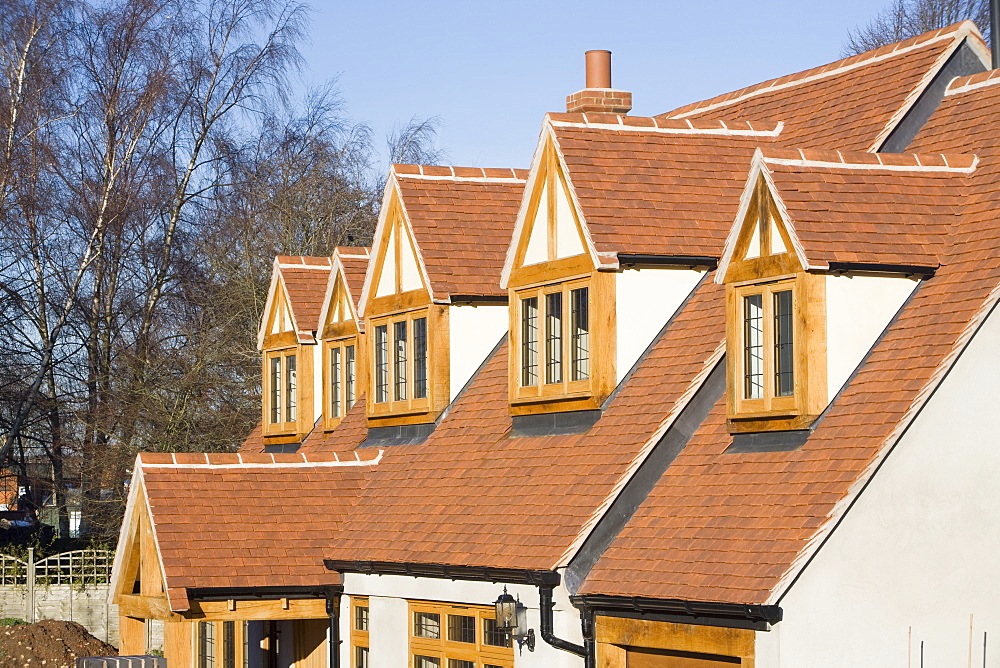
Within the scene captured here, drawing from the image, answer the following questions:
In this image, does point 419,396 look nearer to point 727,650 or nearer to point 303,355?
point 303,355

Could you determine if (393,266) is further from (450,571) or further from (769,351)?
(769,351)

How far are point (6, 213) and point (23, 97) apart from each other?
337 cm

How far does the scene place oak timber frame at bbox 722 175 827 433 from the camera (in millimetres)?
12719

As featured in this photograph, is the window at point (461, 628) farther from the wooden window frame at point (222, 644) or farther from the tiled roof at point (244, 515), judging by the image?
the wooden window frame at point (222, 644)

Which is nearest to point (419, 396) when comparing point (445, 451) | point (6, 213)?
point (445, 451)

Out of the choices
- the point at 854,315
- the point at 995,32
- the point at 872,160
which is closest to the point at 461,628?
the point at 854,315

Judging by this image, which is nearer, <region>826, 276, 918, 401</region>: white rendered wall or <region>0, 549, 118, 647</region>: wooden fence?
<region>826, 276, 918, 401</region>: white rendered wall

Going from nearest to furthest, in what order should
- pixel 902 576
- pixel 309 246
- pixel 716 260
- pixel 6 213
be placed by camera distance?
pixel 902 576, pixel 716 260, pixel 6 213, pixel 309 246

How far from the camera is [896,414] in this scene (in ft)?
38.8

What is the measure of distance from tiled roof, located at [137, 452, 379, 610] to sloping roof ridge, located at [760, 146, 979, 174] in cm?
751

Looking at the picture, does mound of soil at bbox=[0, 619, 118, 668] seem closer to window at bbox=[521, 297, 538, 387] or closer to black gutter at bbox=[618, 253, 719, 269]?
Result: window at bbox=[521, 297, 538, 387]

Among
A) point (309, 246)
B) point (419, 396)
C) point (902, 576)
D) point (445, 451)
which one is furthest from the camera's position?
point (309, 246)

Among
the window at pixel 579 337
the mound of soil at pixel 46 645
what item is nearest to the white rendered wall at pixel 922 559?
the window at pixel 579 337

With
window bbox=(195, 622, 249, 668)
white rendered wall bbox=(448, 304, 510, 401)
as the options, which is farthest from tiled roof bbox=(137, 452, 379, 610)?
window bbox=(195, 622, 249, 668)
